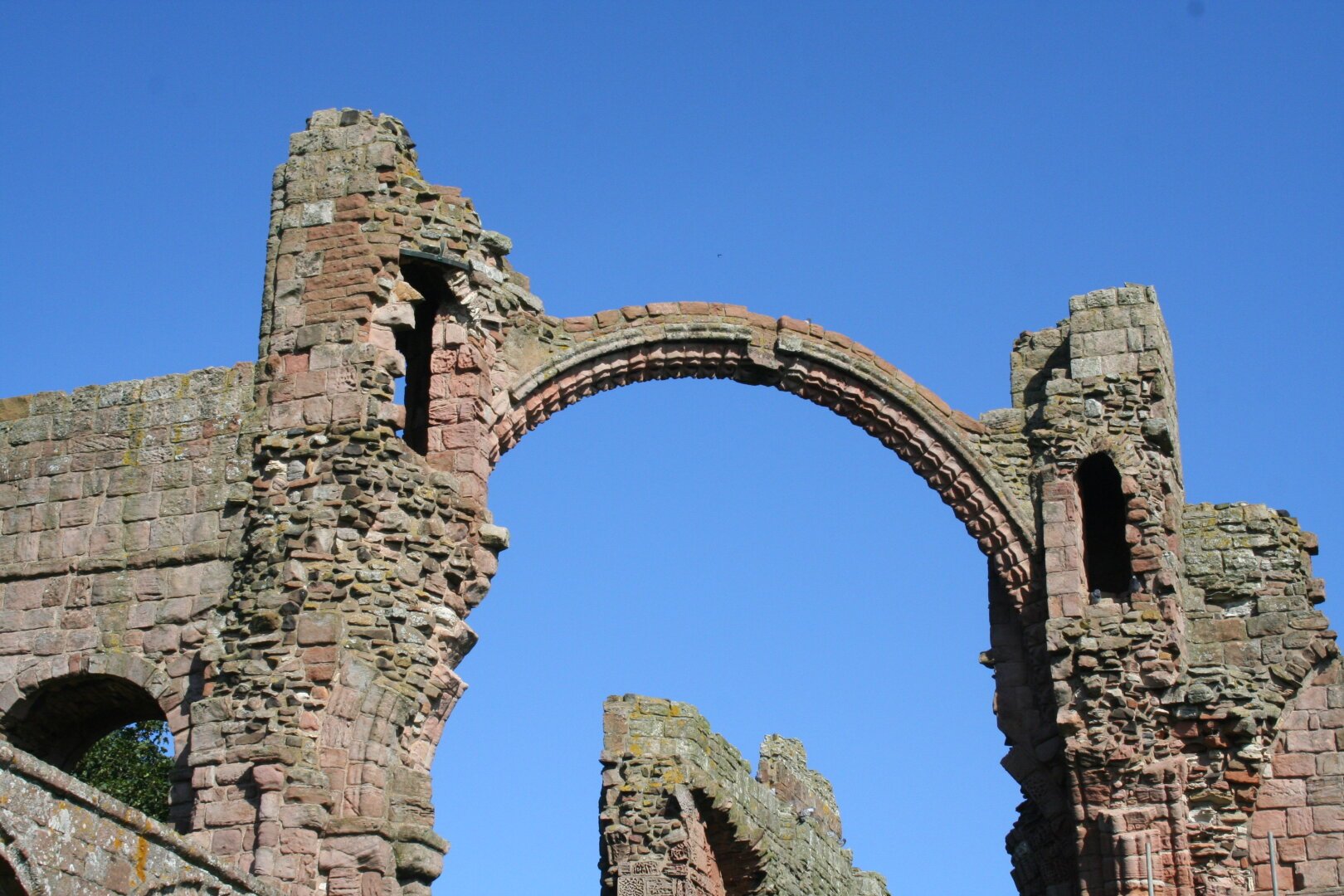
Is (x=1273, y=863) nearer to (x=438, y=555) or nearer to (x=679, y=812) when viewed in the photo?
(x=679, y=812)

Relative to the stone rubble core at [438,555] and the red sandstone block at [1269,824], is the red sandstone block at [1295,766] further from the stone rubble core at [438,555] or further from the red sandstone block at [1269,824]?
the red sandstone block at [1269,824]

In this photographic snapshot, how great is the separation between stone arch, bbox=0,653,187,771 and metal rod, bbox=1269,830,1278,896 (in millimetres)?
7404

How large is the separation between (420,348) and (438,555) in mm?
2273

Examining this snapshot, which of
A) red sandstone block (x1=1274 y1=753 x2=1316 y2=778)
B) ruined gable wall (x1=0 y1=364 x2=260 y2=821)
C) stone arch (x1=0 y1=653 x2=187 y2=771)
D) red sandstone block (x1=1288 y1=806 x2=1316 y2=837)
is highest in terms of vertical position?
ruined gable wall (x1=0 y1=364 x2=260 y2=821)

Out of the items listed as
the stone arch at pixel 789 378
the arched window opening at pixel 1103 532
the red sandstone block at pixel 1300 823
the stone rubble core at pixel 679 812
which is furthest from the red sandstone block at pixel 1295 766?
the stone rubble core at pixel 679 812

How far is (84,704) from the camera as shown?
18.2 metres

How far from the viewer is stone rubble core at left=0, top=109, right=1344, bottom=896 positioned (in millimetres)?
16734

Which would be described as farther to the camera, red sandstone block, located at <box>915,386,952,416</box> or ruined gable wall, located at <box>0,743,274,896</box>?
red sandstone block, located at <box>915,386,952,416</box>

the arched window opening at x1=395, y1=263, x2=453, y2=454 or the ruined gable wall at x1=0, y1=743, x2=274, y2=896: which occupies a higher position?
the arched window opening at x1=395, y1=263, x2=453, y2=454

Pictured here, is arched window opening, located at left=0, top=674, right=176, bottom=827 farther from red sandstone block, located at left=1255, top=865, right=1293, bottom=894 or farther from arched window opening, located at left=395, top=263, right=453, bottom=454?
red sandstone block, located at left=1255, top=865, right=1293, bottom=894

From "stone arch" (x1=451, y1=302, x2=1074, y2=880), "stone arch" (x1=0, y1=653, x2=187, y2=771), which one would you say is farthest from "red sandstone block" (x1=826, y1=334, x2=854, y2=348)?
"stone arch" (x1=0, y1=653, x2=187, y2=771)

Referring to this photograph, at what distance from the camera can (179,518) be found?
1791 cm

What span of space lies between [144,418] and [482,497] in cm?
257

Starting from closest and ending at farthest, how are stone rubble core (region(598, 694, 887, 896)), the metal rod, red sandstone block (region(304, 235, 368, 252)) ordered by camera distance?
1. the metal rod
2. red sandstone block (region(304, 235, 368, 252))
3. stone rubble core (region(598, 694, 887, 896))
